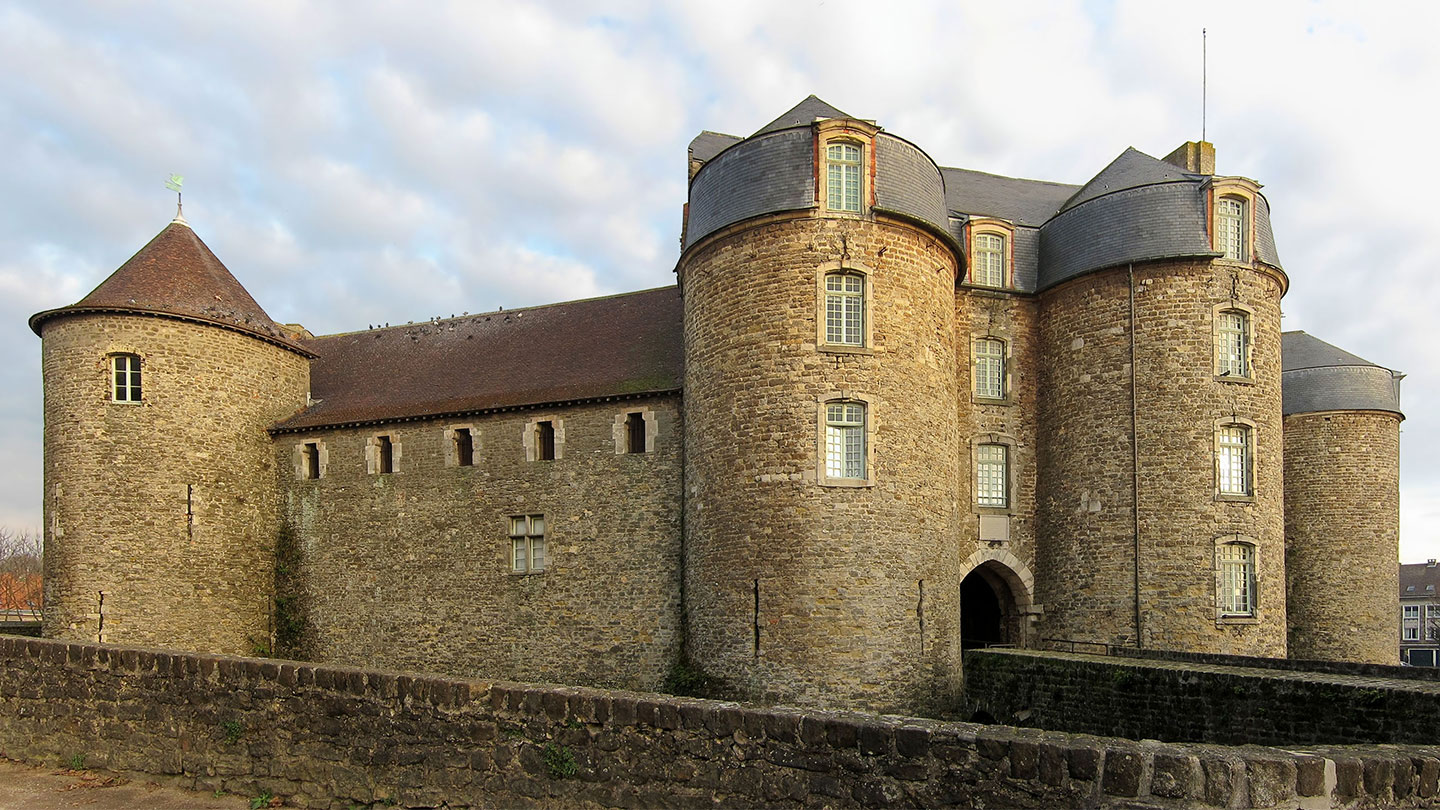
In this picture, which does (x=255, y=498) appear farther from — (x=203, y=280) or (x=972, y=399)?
(x=972, y=399)

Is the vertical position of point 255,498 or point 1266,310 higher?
point 1266,310

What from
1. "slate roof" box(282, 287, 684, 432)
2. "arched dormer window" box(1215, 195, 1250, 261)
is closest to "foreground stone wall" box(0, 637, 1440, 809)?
"slate roof" box(282, 287, 684, 432)

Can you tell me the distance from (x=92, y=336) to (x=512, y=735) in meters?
18.5

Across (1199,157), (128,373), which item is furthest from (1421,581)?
(128,373)

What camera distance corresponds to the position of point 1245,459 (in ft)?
59.4

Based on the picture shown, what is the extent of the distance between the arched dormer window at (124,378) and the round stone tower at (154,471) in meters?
0.02

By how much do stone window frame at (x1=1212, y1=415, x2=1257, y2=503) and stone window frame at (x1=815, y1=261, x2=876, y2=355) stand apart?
6854 millimetres

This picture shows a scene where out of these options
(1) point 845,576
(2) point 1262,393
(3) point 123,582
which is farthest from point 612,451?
(2) point 1262,393

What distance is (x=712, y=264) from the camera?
664 inches

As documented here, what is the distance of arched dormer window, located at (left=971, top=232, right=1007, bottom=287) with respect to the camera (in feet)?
64.6

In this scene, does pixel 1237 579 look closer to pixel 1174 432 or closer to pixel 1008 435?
pixel 1174 432

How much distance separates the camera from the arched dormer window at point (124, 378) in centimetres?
2069

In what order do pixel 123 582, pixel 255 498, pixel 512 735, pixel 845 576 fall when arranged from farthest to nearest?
pixel 255 498
pixel 123 582
pixel 845 576
pixel 512 735

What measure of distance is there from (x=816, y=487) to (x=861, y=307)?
117 inches
